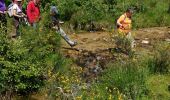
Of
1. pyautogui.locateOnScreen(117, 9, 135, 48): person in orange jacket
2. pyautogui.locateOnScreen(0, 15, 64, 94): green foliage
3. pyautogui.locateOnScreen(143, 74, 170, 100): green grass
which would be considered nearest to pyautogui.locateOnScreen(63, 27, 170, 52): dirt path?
pyautogui.locateOnScreen(117, 9, 135, 48): person in orange jacket

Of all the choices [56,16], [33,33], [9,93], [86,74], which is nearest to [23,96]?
[9,93]

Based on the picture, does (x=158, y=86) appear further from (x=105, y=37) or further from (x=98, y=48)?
(x=105, y=37)

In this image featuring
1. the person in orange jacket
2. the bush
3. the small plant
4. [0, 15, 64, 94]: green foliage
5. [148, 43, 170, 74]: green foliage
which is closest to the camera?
[0, 15, 64, 94]: green foliage

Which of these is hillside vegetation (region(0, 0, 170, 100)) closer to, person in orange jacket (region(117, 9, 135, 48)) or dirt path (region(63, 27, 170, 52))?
person in orange jacket (region(117, 9, 135, 48))

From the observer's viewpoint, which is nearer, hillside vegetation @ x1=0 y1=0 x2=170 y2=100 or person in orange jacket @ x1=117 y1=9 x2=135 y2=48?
hillside vegetation @ x1=0 y1=0 x2=170 y2=100

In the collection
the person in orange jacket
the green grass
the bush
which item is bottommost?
the green grass

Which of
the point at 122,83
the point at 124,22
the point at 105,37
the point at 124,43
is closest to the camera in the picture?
the point at 122,83

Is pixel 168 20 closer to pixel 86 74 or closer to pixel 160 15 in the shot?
pixel 160 15

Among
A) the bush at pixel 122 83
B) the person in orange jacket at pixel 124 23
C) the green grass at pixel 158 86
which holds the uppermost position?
the person in orange jacket at pixel 124 23

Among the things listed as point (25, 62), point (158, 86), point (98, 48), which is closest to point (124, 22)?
point (98, 48)

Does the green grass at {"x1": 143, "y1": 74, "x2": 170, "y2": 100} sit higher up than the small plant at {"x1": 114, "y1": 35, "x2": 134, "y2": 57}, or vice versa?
the small plant at {"x1": 114, "y1": 35, "x2": 134, "y2": 57}

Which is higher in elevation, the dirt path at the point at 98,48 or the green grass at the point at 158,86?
the dirt path at the point at 98,48

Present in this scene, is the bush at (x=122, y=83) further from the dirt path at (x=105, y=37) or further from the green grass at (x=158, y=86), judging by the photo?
the dirt path at (x=105, y=37)

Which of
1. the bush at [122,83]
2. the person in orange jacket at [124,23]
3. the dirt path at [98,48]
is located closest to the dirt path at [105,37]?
the dirt path at [98,48]
